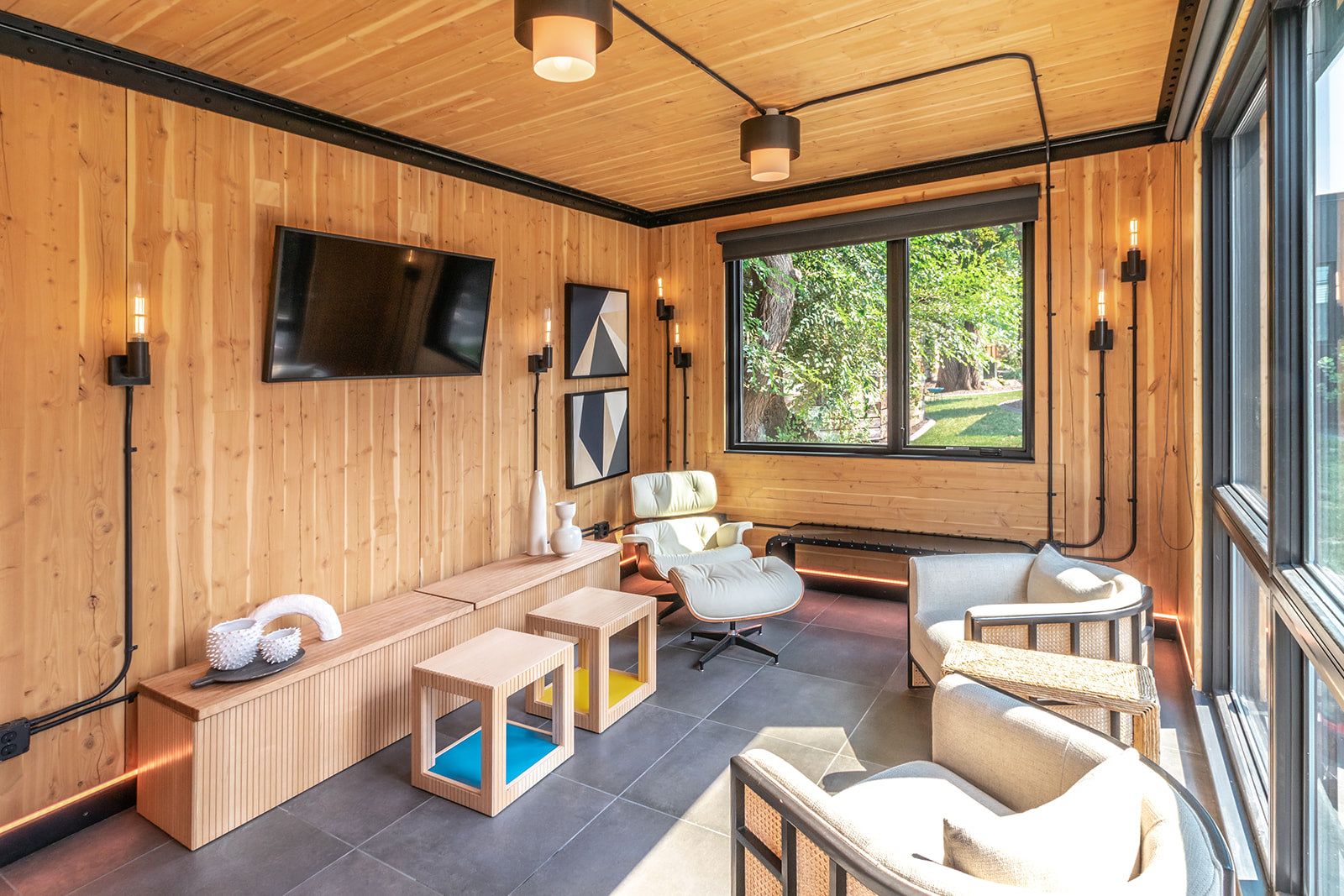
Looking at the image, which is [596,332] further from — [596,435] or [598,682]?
[598,682]

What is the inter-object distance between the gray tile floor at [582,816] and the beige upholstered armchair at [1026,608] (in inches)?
16.5

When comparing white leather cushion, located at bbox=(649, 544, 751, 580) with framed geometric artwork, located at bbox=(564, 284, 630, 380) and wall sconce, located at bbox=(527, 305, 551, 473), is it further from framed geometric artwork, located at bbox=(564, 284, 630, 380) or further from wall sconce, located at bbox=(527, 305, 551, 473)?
framed geometric artwork, located at bbox=(564, 284, 630, 380)

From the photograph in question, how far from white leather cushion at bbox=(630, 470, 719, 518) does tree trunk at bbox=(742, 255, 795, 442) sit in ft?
1.99

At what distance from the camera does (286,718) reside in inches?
103

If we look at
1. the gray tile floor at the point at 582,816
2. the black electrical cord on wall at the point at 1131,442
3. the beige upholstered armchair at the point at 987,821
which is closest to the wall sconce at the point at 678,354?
the gray tile floor at the point at 582,816

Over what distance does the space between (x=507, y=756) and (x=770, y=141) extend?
110 inches

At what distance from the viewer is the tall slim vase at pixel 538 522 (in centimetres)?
421

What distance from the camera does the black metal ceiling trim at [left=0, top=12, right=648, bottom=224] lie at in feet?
7.86

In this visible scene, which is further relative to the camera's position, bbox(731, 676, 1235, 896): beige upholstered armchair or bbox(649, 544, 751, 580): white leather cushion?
bbox(649, 544, 751, 580): white leather cushion

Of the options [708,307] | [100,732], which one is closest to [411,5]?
[100,732]

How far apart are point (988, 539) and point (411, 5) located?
391 cm

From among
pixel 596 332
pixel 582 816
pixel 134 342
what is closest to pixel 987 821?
pixel 582 816

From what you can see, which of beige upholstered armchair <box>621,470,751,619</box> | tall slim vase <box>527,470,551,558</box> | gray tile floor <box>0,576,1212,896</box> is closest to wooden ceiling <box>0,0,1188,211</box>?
tall slim vase <box>527,470,551,558</box>

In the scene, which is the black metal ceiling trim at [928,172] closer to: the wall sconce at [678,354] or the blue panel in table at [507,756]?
the wall sconce at [678,354]
